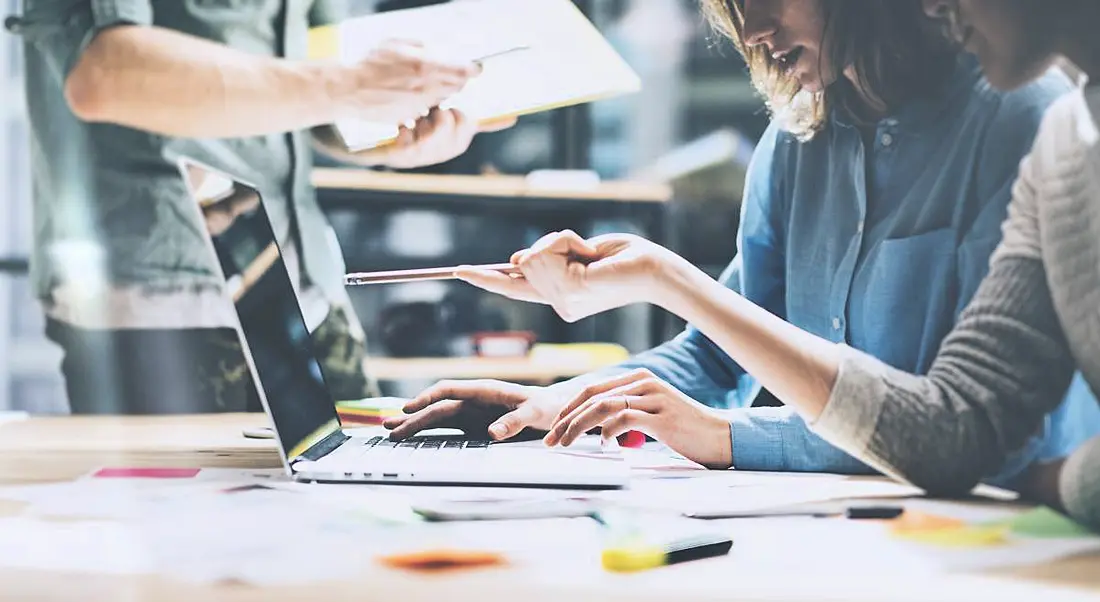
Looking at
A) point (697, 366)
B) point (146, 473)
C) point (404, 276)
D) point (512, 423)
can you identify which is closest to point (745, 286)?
point (697, 366)

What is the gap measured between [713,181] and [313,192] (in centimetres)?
60

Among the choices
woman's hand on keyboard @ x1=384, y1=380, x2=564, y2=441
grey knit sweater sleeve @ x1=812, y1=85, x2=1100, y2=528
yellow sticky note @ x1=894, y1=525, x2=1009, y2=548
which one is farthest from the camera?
woman's hand on keyboard @ x1=384, y1=380, x2=564, y2=441

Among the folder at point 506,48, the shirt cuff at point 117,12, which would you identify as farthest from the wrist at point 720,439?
the shirt cuff at point 117,12

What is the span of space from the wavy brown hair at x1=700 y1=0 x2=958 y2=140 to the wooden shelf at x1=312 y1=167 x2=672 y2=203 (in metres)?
0.23

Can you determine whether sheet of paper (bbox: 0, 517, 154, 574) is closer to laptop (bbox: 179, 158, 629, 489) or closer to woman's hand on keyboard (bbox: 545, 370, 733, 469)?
laptop (bbox: 179, 158, 629, 489)

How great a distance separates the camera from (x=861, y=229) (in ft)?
3.57

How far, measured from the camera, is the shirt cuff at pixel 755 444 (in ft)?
3.53

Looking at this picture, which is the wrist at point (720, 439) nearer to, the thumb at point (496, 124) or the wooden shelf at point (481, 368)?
the wooden shelf at point (481, 368)

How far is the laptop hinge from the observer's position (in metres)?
1.02

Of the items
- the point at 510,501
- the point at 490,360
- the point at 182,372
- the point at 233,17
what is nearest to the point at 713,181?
the point at 490,360

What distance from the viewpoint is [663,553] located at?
29.0 inches

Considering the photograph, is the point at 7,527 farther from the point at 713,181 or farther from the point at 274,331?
the point at 713,181

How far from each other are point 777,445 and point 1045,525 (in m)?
0.31

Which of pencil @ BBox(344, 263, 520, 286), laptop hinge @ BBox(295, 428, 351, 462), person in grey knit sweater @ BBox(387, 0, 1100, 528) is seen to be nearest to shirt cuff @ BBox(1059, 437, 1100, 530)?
person in grey knit sweater @ BBox(387, 0, 1100, 528)
